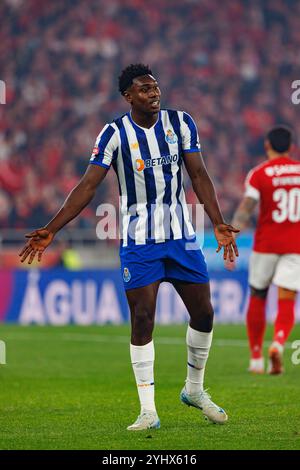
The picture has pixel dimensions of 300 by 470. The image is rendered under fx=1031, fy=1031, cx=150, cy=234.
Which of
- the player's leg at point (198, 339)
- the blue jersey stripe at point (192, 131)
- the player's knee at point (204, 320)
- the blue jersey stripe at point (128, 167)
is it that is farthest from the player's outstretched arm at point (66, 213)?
the player's knee at point (204, 320)

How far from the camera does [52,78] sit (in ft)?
75.9

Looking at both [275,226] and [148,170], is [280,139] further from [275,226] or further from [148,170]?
[148,170]

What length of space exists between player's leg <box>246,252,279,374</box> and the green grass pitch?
0.35 meters

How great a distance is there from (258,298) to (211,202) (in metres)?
4.23

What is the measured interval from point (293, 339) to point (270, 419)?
24.5 feet

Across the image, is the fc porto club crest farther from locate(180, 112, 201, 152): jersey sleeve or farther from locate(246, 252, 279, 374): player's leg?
locate(246, 252, 279, 374): player's leg

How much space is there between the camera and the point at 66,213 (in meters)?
6.48

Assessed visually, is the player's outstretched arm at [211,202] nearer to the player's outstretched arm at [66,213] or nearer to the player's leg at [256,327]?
the player's outstretched arm at [66,213]

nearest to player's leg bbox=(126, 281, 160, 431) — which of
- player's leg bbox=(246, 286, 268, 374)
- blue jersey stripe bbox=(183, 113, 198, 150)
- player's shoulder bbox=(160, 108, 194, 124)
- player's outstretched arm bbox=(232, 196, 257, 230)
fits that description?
blue jersey stripe bbox=(183, 113, 198, 150)

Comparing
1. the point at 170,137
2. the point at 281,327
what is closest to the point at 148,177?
the point at 170,137

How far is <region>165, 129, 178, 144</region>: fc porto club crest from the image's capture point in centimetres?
667

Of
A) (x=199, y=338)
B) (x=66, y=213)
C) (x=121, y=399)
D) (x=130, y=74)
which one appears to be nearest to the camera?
(x=66, y=213)

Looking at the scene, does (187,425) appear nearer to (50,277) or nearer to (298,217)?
(298,217)

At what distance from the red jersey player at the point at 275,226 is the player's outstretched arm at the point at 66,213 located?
400 cm
